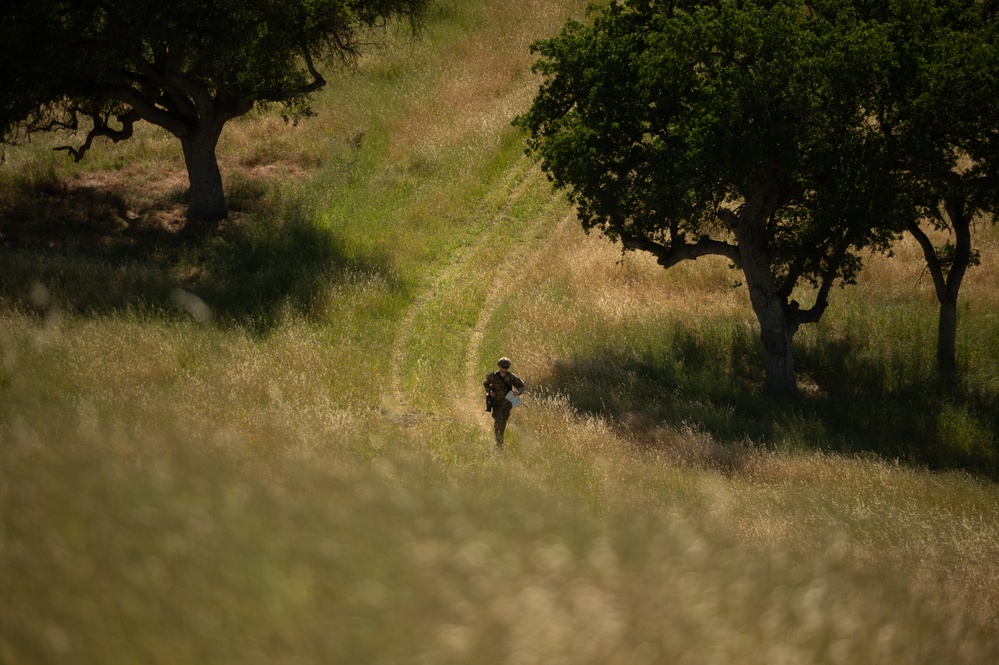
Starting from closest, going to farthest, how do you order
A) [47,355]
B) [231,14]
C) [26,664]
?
1. [26,664]
2. [47,355]
3. [231,14]

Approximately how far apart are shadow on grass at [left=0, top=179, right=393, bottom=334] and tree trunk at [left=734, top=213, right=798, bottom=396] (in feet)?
26.4

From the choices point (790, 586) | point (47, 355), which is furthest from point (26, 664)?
point (47, 355)

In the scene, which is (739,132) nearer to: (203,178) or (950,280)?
(950,280)

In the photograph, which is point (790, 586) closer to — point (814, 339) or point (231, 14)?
point (814, 339)

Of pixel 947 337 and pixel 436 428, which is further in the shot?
pixel 947 337

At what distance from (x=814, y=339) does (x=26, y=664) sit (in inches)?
764

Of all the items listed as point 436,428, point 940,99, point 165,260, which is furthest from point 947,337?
point 165,260

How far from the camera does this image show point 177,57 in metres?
20.9

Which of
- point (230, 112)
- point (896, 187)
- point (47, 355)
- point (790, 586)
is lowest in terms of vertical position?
point (790, 586)

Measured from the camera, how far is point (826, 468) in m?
15.1

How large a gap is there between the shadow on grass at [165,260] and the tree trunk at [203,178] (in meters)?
0.41

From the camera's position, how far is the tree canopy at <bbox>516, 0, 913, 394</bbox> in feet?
56.1

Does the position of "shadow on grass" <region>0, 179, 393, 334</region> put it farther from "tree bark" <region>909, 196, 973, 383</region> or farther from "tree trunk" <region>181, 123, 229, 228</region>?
"tree bark" <region>909, 196, 973, 383</region>

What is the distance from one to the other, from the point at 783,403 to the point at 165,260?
14.0 metres
